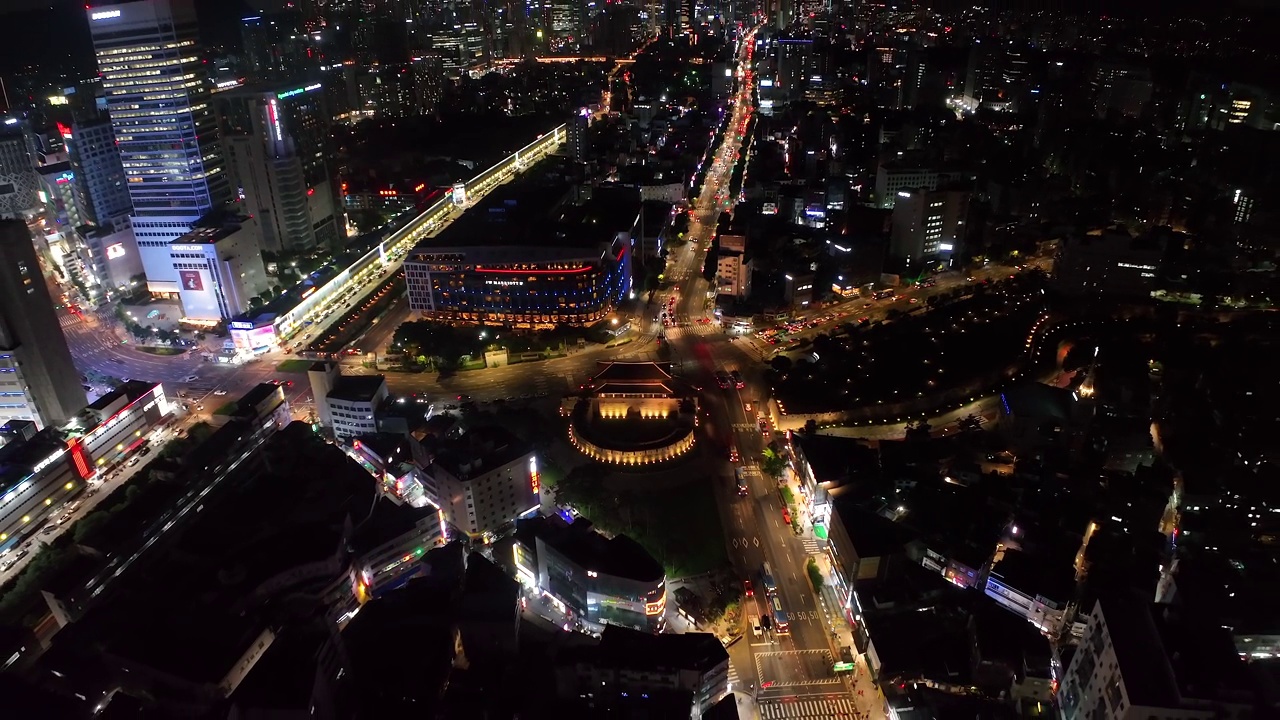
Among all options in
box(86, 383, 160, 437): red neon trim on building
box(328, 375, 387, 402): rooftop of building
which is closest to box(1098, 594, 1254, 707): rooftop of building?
box(328, 375, 387, 402): rooftop of building

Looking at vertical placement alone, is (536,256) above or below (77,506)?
above

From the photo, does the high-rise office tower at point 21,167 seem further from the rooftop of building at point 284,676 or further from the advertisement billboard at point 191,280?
the rooftop of building at point 284,676

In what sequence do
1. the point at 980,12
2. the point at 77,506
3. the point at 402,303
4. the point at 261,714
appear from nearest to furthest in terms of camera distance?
the point at 261,714 < the point at 77,506 < the point at 402,303 < the point at 980,12

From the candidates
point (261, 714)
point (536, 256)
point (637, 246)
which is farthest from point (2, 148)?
point (261, 714)

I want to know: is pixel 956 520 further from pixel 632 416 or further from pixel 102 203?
pixel 102 203

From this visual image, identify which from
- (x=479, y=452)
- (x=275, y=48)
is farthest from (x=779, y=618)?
(x=275, y=48)

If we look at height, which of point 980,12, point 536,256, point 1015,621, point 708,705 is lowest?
point 708,705

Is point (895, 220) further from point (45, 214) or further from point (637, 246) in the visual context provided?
point (45, 214)
